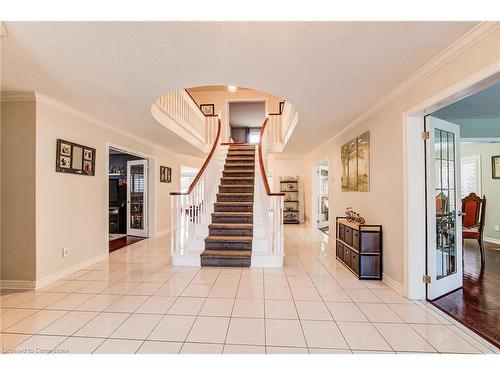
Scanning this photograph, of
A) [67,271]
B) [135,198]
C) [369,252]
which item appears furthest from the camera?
[135,198]

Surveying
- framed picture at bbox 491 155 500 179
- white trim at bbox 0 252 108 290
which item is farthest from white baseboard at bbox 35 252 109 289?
framed picture at bbox 491 155 500 179

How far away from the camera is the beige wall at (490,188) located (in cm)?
537

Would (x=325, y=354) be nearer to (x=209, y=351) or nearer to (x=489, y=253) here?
(x=209, y=351)

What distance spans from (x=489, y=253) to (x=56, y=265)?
717 cm

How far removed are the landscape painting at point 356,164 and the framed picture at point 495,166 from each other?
369 centimetres

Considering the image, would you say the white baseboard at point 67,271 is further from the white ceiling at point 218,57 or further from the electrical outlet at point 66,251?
the white ceiling at point 218,57

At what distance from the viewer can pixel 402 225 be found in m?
2.76

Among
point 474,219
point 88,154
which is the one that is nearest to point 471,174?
point 474,219

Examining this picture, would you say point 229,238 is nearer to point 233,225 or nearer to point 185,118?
point 233,225

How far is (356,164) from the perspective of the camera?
4020 mm

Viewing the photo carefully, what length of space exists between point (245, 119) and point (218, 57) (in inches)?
329

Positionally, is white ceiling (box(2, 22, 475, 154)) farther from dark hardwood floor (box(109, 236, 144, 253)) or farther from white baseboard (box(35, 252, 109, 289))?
dark hardwood floor (box(109, 236, 144, 253))

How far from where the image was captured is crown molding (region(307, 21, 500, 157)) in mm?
1669
